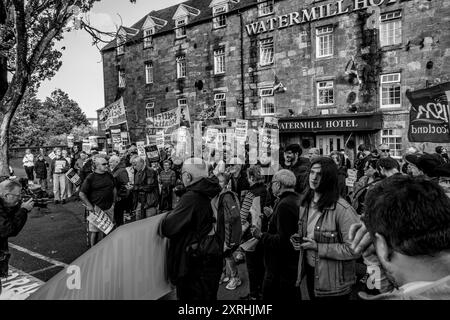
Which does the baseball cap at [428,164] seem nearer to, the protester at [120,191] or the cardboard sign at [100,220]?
the cardboard sign at [100,220]

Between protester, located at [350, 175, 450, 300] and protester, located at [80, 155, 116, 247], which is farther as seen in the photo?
protester, located at [80, 155, 116, 247]

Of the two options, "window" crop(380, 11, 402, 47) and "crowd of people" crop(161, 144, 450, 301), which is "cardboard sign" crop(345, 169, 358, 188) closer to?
"crowd of people" crop(161, 144, 450, 301)

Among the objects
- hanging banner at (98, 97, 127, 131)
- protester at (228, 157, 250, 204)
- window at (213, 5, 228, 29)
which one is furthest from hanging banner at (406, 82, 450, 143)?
window at (213, 5, 228, 29)

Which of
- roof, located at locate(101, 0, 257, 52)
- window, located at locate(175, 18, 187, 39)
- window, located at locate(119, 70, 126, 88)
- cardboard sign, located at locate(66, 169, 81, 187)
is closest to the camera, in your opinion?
cardboard sign, located at locate(66, 169, 81, 187)

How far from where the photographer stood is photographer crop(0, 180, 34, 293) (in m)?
3.85

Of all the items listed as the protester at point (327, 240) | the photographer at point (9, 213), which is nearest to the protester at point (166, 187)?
the photographer at point (9, 213)

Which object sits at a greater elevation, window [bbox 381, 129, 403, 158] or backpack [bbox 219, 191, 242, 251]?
window [bbox 381, 129, 403, 158]

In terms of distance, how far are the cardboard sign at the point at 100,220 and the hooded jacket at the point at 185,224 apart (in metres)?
3.34

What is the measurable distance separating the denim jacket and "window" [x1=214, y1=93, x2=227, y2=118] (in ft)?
68.8

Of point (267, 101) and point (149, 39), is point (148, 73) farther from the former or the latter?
point (267, 101)

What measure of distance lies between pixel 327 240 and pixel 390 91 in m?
16.8

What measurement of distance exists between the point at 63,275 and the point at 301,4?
68.6ft

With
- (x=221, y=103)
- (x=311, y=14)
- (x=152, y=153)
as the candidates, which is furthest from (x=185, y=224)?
(x=221, y=103)

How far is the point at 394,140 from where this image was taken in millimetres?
17391
